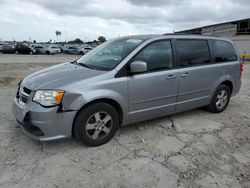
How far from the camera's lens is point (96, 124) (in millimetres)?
3123

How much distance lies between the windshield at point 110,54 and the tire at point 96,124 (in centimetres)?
67

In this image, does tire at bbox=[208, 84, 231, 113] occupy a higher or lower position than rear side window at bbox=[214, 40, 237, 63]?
lower

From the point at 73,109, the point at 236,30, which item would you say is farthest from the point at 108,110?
the point at 236,30

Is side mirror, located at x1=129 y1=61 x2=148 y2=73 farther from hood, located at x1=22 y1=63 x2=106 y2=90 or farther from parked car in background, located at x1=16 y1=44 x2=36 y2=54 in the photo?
parked car in background, located at x1=16 y1=44 x2=36 y2=54

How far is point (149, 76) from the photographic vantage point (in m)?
3.44

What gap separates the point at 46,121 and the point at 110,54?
Answer: 5.28 feet

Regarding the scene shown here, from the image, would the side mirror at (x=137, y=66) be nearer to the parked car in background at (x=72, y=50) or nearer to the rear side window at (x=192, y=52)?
the rear side window at (x=192, y=52)

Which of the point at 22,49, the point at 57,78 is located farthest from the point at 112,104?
the point at 22,49

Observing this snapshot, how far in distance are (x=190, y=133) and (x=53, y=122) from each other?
2299 millimetres

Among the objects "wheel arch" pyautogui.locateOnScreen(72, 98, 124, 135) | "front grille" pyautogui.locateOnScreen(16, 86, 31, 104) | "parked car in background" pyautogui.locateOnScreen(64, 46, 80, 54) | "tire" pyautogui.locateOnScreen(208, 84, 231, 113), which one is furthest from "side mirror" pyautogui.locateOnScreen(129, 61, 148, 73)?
"parked car in background" pyautogui.locateOnScreen(64, 46, 80, 54)

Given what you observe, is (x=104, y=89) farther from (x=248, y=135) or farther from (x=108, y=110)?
(x=248, y=135)

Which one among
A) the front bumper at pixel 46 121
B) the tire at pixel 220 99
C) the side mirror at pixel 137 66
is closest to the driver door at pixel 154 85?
the side mirror at pixel 137 66

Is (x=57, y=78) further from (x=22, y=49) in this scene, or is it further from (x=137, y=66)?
(x=22, y=49)

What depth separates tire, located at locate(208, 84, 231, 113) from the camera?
15.0 ft
